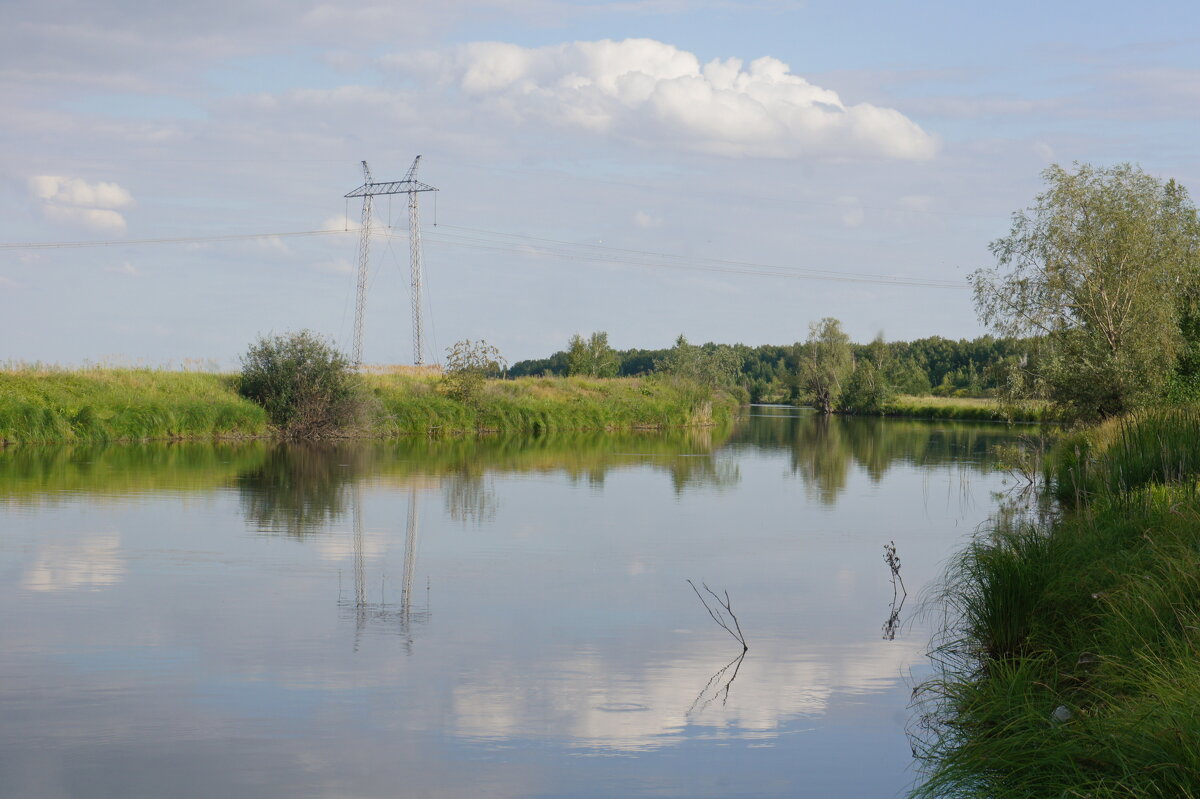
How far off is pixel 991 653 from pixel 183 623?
21.3 ft

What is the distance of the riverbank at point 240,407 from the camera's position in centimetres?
3228

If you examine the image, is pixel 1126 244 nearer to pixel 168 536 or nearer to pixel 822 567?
pixel 822 567

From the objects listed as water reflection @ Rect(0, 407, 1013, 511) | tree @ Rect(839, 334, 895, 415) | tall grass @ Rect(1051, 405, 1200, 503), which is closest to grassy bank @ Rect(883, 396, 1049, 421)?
tree @ Rect(839, 334, 895, 415)

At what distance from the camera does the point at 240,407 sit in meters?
36.7

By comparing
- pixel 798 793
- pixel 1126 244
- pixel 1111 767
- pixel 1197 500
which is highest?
pixel 1126 244

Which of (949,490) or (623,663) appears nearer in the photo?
(623,663)

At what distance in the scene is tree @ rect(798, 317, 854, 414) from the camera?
94688 millimetres

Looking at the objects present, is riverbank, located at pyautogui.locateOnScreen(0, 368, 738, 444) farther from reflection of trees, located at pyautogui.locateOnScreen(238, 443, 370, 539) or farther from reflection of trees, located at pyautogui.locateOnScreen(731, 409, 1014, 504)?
reflection of trees, located at pyautogui.locateOnScreen(731, 409, 1014, 504)

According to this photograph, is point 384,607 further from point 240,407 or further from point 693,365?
point 693,365

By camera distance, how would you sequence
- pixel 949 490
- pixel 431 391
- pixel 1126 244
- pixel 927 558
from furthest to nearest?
pixel 431 391
pixel 1126 244
pixel 949 490
pixel 927 558

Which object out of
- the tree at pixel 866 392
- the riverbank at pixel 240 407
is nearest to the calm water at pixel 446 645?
the riverbank at pixel 240 407

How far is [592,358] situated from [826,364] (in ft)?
109

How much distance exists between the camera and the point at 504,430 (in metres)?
46.3

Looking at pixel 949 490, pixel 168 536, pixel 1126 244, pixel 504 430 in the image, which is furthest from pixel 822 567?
pixel 504 430
